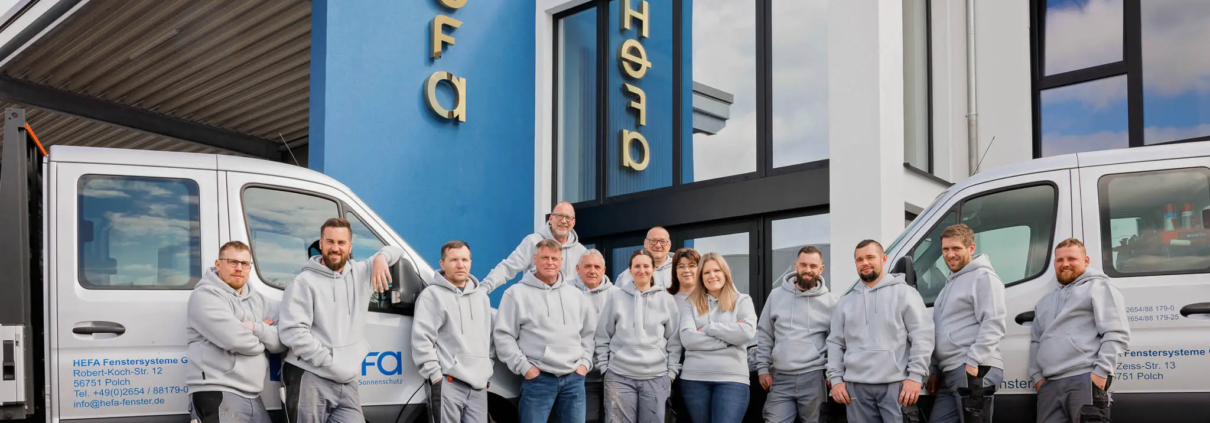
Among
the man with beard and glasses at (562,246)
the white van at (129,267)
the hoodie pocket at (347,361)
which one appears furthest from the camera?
the man with beard and glasses at (562,246)

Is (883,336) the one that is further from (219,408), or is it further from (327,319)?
(219,408)

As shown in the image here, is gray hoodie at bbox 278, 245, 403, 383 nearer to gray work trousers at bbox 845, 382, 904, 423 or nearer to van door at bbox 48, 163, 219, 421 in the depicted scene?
van door at bbox 48, 163, 219, 421

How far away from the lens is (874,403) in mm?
5656

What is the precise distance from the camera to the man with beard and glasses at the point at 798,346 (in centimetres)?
597

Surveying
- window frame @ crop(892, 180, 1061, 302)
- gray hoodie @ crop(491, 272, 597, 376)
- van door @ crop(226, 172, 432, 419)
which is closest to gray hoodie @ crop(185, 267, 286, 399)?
van door @ crop(226, 172, 432, 419)

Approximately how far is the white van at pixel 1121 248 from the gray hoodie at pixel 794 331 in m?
0.51

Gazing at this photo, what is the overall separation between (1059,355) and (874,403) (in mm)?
962

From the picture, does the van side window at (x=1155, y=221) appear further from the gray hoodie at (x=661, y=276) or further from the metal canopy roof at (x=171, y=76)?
the metal canopy roof at (x=171, y=76)

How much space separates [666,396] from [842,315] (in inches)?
44.0

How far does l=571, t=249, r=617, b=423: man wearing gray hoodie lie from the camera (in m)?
6.36

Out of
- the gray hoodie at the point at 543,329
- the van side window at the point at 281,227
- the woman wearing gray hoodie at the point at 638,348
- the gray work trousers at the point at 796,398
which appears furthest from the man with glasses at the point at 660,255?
the van side window at the point at 281,227

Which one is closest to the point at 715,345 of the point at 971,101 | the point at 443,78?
the point at 971,101

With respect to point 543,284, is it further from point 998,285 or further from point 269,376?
point 998,285

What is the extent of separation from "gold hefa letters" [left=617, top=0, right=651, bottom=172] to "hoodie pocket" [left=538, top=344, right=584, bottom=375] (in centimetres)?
572
